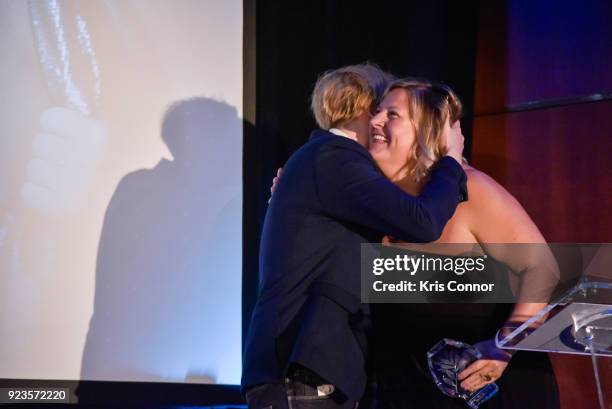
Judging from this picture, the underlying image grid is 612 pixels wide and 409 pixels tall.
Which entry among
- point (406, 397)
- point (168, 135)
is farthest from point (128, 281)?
point (406, 397)

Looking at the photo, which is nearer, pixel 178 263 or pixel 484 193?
pixel 484 193

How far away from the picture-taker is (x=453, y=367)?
188cm

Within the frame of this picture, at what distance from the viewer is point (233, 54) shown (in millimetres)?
2641

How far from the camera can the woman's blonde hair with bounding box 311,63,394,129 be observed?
204 cm

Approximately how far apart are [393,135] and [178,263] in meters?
1.02

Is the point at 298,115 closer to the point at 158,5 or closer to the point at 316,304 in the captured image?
the point at 158,5

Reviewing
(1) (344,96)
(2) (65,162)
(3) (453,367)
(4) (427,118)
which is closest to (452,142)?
(4) (427,118)

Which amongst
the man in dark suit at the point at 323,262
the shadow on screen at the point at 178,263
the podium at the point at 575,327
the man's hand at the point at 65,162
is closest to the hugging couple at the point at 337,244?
the man in dark suit at the point at 323,262

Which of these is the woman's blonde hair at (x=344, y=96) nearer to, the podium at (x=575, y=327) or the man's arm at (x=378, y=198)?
the man's arm at (x=378, y=198)

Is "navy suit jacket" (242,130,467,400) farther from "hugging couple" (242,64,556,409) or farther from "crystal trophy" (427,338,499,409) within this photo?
"crystal trophy" (427,338,499,409)

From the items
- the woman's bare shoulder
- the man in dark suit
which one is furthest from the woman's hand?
the woman's bare shoulder

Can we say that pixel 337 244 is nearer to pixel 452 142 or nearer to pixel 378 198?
pixel 378 198

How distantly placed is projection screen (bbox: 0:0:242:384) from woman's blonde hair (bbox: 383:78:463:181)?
2.61 ft

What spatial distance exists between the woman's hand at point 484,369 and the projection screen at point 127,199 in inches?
39.8
